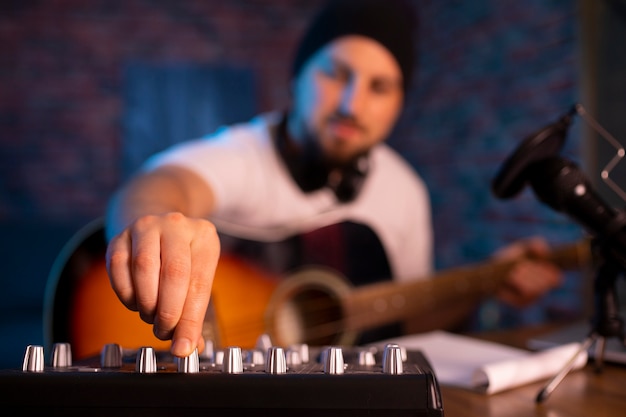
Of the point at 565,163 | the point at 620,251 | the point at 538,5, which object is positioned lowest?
the point at 620,251

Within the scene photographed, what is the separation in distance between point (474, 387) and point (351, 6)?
146cm

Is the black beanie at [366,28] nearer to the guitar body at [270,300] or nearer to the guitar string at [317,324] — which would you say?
the guitar body at [270,300]

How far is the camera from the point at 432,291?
1.77 m

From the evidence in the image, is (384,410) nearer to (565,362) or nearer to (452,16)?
(565,362)

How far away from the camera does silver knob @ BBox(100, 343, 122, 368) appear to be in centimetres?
55

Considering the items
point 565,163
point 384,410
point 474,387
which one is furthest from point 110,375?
point 565,163

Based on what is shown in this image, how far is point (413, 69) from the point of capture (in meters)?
2.02

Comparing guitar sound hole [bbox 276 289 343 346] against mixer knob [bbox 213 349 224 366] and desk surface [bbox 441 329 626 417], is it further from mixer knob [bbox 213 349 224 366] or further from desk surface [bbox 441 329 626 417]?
mixer knob [bbox 213 349 224 366]

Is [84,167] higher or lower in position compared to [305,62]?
lower

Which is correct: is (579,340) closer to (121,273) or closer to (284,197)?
(121,273)

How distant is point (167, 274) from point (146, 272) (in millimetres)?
17

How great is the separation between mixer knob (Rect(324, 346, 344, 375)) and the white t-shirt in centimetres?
114

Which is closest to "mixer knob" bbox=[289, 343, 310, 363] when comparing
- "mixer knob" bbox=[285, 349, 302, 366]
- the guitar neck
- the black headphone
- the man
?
"mixer knob" bbox=[285, 349, 302, 366]

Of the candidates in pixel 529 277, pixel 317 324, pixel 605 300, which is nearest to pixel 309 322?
pixel 317 324
